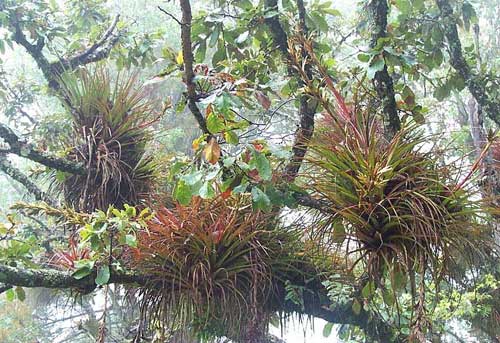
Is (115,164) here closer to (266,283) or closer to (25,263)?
(25,263)

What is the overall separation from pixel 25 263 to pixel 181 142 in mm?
4518

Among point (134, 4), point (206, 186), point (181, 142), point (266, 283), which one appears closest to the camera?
point (206, 186)

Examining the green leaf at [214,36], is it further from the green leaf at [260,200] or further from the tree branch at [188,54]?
the green leaf at [260,200]

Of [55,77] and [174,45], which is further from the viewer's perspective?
[174,45]

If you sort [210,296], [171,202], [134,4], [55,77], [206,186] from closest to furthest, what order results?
[206,186]
[210,296]
[171,202]
[55,77]
[134,4]

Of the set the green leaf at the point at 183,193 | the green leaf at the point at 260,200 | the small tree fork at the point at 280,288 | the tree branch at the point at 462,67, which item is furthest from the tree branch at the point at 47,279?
the tree branch at the point at 462,67

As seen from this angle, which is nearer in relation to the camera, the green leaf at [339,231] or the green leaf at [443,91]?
the green leaf at [339,231]

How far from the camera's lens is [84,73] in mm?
2379

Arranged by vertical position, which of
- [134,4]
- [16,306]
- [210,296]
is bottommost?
[16,306]

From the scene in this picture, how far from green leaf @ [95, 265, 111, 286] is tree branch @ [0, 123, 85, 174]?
2.44ft

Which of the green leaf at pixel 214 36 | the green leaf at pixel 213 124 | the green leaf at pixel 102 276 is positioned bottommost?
the green leaf at pixel 102 276

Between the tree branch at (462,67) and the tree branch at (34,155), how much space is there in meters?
1.57

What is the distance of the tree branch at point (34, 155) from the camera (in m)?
2.15

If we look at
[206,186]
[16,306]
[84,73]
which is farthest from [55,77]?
[16,306]
